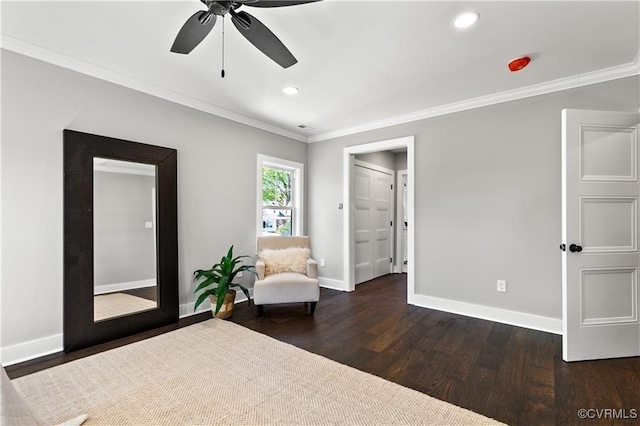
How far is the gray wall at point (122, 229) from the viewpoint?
8.96 ft

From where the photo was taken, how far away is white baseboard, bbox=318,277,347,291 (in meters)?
4.57

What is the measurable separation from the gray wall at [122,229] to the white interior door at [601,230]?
13.0 ft

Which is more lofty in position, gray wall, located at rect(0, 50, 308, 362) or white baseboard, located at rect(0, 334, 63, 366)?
gray wall, located at rect(0, 50, 308, 362)

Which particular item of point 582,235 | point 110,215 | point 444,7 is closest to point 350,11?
point 444,7

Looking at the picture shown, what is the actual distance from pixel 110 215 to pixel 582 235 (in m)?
4.26

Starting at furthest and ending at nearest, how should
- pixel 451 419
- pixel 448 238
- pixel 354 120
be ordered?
pixel 354 120, pixel 448 238, pixel 451 419

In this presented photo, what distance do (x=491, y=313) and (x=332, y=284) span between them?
226cm

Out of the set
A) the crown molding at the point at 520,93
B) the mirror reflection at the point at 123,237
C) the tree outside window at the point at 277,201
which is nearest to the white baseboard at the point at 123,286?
the mirror reflection at the point at 123,237

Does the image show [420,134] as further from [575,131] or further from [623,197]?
[623,197]

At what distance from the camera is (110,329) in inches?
107

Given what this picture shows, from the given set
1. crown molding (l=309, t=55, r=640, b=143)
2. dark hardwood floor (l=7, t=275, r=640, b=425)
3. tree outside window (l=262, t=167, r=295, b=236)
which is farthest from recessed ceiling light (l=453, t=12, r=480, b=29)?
tree outside window (l=262, t=167, r=295, b=236)

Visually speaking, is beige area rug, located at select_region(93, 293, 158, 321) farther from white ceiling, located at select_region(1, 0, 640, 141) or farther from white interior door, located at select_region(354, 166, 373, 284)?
white interior door, located at select_region(354, 166, 373, 284)

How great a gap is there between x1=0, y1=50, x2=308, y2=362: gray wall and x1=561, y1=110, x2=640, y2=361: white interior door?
3.76 metres

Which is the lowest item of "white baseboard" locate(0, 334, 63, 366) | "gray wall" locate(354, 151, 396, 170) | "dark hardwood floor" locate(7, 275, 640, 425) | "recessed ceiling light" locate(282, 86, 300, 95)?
"dark hardwood floor" locate(7, 275, 640, 425)
